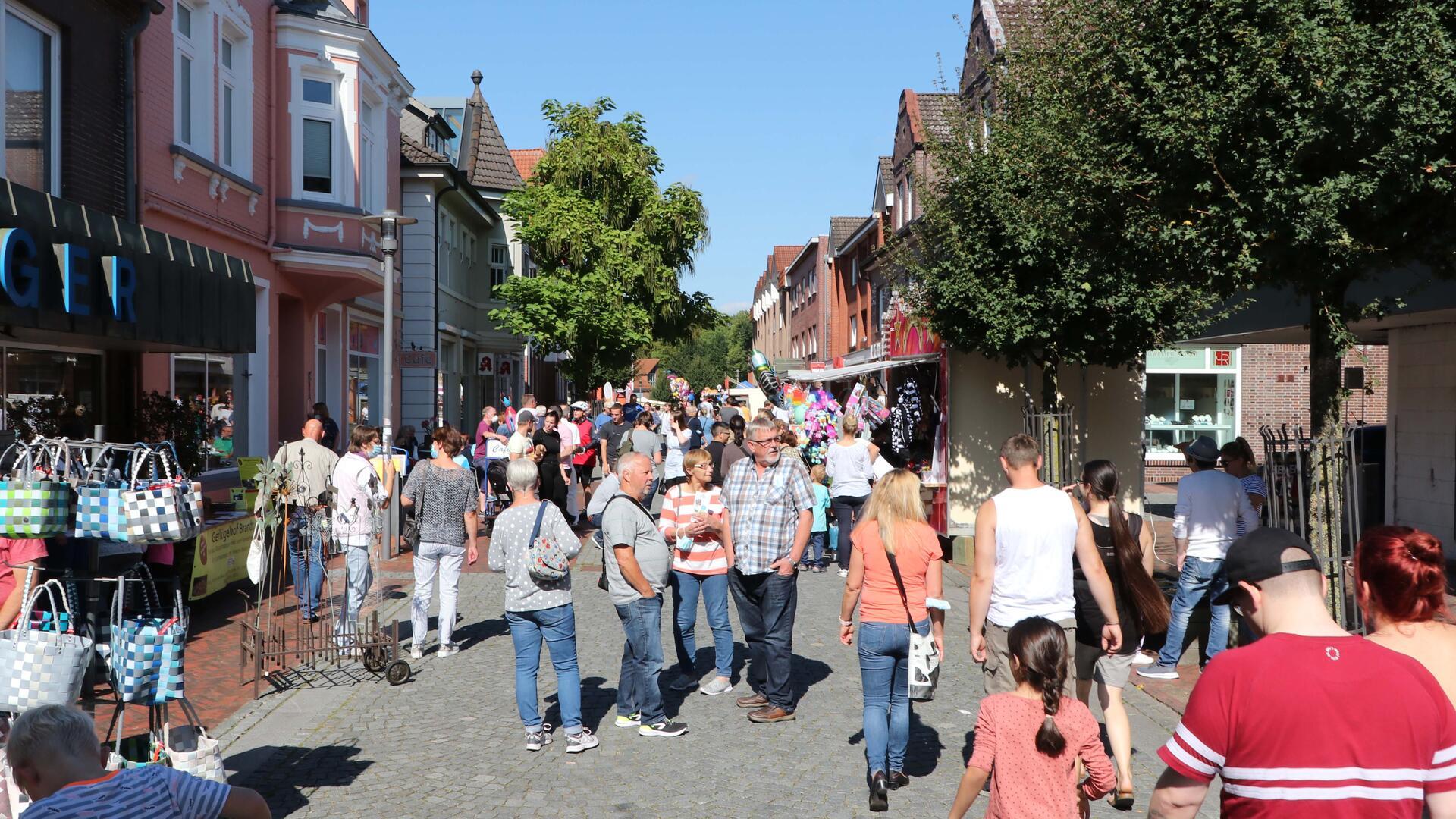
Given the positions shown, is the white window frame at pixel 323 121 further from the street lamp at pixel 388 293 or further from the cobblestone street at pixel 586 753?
the cobblestone street at pixel 586 753

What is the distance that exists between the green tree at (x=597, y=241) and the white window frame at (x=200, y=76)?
15.6m

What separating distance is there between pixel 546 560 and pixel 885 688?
1.99m

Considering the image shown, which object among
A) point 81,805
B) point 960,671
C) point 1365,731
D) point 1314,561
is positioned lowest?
point 960,671

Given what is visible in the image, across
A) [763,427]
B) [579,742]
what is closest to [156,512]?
[579,742]

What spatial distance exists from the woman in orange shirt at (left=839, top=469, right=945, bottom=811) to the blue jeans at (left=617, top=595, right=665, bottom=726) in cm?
129

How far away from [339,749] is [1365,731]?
218 inches

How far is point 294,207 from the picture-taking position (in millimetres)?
17562

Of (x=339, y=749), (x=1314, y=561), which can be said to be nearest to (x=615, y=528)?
(x=339, y=749)

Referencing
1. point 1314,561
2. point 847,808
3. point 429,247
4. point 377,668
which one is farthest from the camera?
point 429,247

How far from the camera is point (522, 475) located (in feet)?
22.4

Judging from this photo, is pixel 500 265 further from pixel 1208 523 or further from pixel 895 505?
pixel 895 505

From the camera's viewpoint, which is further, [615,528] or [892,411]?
[892,411]

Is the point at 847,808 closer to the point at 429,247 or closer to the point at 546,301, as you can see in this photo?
the point at 429,247

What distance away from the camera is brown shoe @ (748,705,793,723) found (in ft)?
23.9
